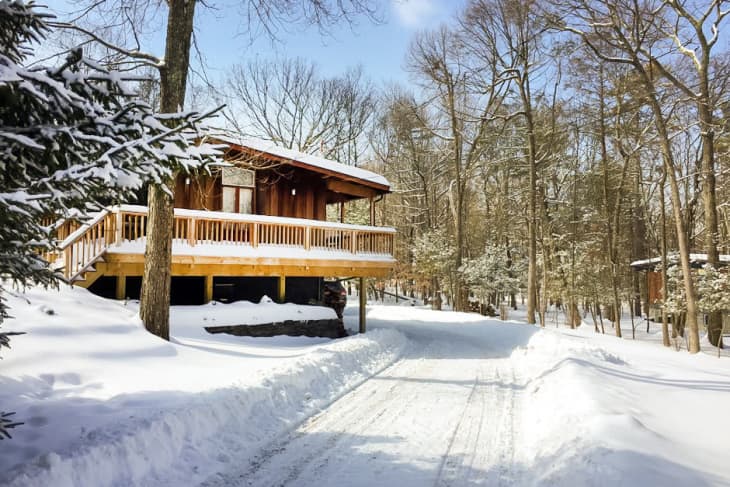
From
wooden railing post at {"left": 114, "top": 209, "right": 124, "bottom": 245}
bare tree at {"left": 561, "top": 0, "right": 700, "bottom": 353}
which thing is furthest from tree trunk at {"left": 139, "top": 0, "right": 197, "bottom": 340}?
bare tree at {"left": 561, "top": 0, "right": 700, "bottom": 353}

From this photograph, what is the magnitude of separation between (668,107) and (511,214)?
14.0 m

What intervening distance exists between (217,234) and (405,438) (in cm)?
783

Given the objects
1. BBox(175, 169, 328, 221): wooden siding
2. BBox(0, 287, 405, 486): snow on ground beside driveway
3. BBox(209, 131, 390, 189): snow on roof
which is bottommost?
BBox(0, 287, 405, 486): snow on ground beside driveway

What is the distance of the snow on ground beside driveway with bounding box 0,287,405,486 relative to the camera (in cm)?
410

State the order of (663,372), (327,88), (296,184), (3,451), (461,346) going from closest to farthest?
1. (3,451)
2. (663,372)
3. (461,346)
4. (296,184)
5. (327,88)

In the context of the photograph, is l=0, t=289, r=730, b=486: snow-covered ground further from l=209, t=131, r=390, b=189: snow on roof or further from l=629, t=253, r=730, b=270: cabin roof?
l=629, t=253, r=730, b=270: cabin roof

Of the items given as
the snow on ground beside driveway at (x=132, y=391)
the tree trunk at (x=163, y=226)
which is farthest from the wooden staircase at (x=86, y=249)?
the tree trunk at (x=163, y=226)

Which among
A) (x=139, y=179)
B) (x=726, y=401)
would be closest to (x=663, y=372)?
(x=726, y=401)

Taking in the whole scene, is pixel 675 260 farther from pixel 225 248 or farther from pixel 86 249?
pixel 86 249

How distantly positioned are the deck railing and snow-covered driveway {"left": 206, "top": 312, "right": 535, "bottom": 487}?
4043 mm

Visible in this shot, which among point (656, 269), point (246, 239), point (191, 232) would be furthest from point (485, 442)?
point (656, 269)

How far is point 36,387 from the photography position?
17.8 ft

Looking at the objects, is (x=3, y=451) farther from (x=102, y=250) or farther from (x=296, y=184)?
(x=296, y=184)

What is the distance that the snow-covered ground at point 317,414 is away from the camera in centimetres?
416
